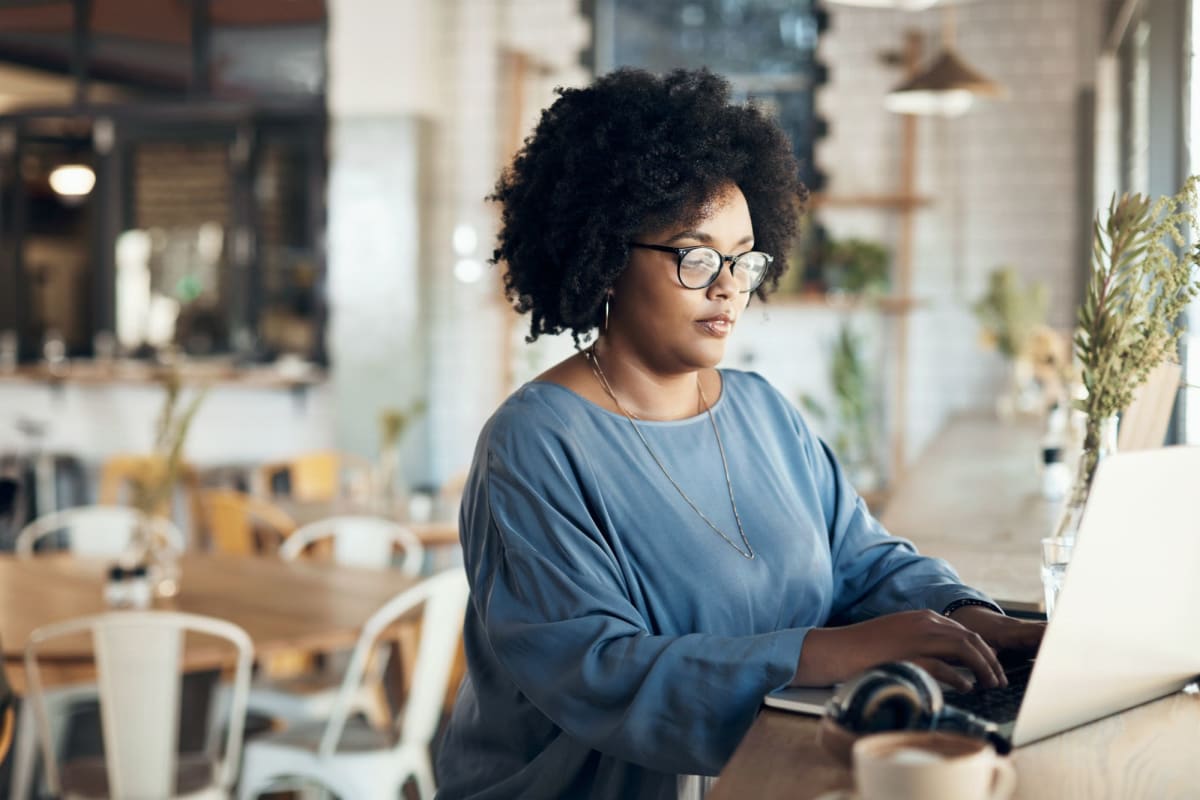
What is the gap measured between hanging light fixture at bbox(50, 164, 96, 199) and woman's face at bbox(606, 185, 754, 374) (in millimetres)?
7049

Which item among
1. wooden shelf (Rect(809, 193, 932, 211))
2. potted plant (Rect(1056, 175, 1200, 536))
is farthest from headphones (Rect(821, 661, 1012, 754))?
wooden shelf (Rect(809, 193, 932, 211))

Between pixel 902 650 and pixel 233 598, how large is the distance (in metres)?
2.59

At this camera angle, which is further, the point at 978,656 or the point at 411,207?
the point at 411,207

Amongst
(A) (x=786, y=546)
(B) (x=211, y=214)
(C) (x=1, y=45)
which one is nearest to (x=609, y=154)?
(A) (x=786, y=546)

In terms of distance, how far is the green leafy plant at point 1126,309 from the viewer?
A: 1525 mm

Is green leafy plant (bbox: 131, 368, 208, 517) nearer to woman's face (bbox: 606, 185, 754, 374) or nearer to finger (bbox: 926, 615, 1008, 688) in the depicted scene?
woman's face (bbox: 606, 185, 754, 374)

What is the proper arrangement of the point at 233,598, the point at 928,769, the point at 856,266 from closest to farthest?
the point at 928,769 → the point at 233,598 → the point at 856,266

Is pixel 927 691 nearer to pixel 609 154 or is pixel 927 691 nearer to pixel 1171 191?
pixel 609 154

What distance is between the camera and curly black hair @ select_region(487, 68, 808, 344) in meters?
1.70

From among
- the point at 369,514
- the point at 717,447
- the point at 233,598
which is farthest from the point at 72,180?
the point at 717,447

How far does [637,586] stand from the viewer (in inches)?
61.1

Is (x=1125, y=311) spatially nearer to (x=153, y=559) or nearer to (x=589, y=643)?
(x=589, y=643)

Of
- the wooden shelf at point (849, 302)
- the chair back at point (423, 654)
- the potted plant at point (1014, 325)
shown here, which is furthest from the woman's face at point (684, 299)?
the wooden shelf at point (849, 302)

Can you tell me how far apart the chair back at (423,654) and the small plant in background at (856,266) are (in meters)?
4.14
